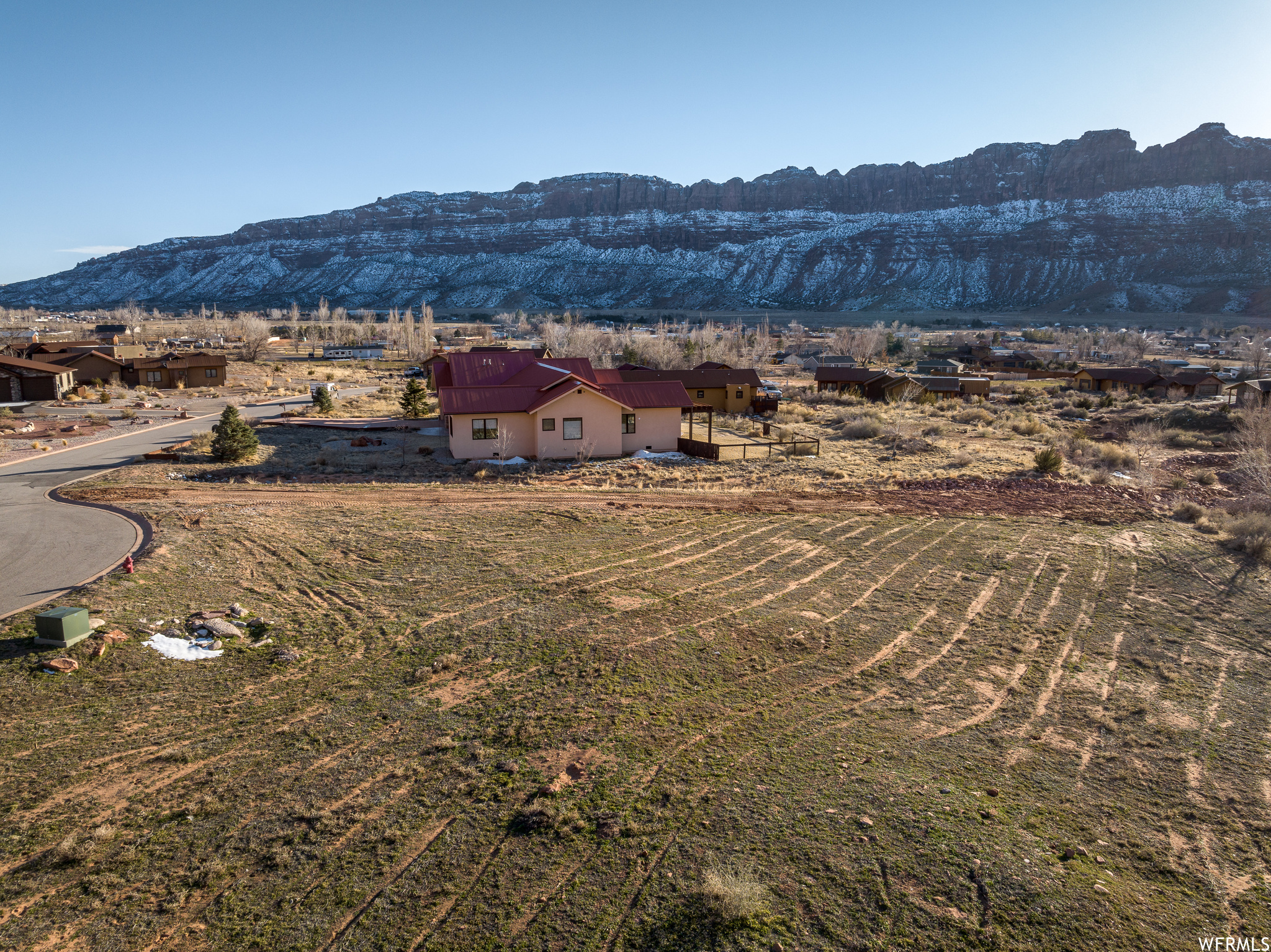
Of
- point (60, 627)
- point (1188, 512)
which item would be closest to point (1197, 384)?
point (1188, 512)

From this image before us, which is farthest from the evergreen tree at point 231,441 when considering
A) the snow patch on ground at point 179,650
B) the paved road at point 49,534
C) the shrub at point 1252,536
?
the shrub at point 1252,536

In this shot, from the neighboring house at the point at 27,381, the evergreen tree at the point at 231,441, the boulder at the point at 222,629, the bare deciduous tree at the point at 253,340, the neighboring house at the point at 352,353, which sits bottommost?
the boulder at the point at 222,629

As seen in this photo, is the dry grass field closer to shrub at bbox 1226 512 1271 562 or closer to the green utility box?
the green utility box

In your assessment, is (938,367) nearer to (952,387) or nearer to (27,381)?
(952,387)

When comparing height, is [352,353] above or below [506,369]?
above

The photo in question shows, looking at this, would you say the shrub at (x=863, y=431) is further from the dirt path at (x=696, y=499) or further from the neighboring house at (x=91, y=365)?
the neighboring house at (x=91, y=365)

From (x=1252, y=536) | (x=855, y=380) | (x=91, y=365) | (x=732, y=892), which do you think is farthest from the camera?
(x=855, y=380)
